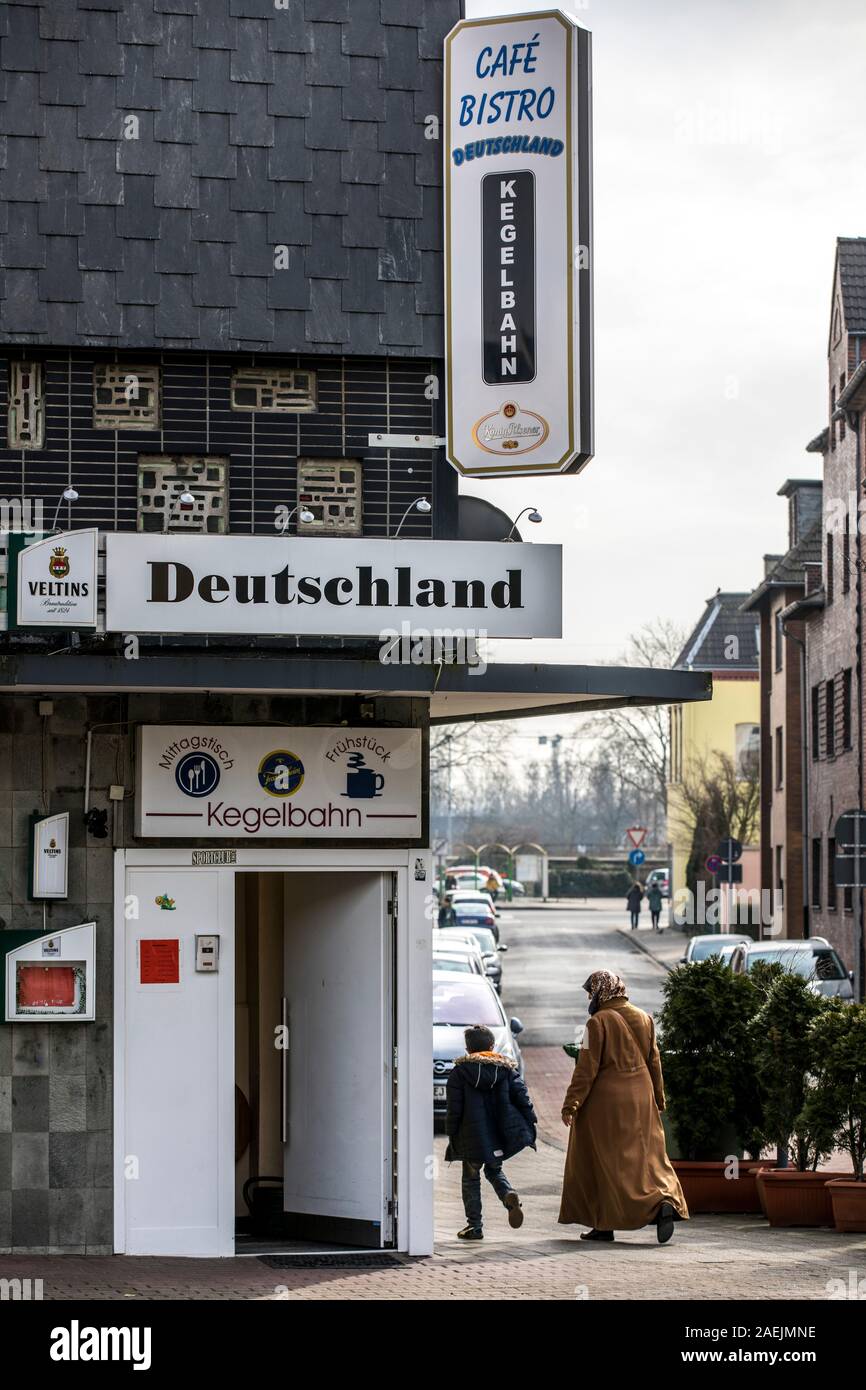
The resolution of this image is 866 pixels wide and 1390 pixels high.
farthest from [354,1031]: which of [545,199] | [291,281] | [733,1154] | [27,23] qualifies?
[27,23]

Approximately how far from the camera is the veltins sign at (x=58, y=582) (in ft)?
36.3

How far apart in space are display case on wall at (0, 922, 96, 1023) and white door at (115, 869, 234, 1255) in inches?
10.2

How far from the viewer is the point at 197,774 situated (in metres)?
11.9

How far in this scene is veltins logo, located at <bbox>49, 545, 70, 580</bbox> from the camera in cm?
1111

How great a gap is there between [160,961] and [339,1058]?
55.6 inches

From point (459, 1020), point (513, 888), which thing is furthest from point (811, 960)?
point (513, 888)

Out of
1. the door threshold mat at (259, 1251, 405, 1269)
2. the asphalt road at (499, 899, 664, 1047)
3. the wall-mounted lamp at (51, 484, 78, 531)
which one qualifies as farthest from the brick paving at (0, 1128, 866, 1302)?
the asphalt road at (499, 899, 664, 1047)

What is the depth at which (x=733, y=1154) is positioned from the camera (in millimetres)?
14398

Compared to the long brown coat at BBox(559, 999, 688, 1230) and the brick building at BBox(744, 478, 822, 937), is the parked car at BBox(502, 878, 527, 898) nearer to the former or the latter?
the brick building at BBox(744, 478, 822, 937)

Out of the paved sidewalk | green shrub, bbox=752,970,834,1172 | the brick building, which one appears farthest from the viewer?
the paved sidewalk

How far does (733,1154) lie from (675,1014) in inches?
43.7

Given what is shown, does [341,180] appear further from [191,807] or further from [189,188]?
[191,807]

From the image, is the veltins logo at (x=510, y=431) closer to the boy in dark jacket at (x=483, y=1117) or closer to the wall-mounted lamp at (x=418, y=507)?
the wall-mounted lamp at (x=418, y=507)

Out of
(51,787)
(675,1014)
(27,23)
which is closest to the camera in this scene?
(51,787)
